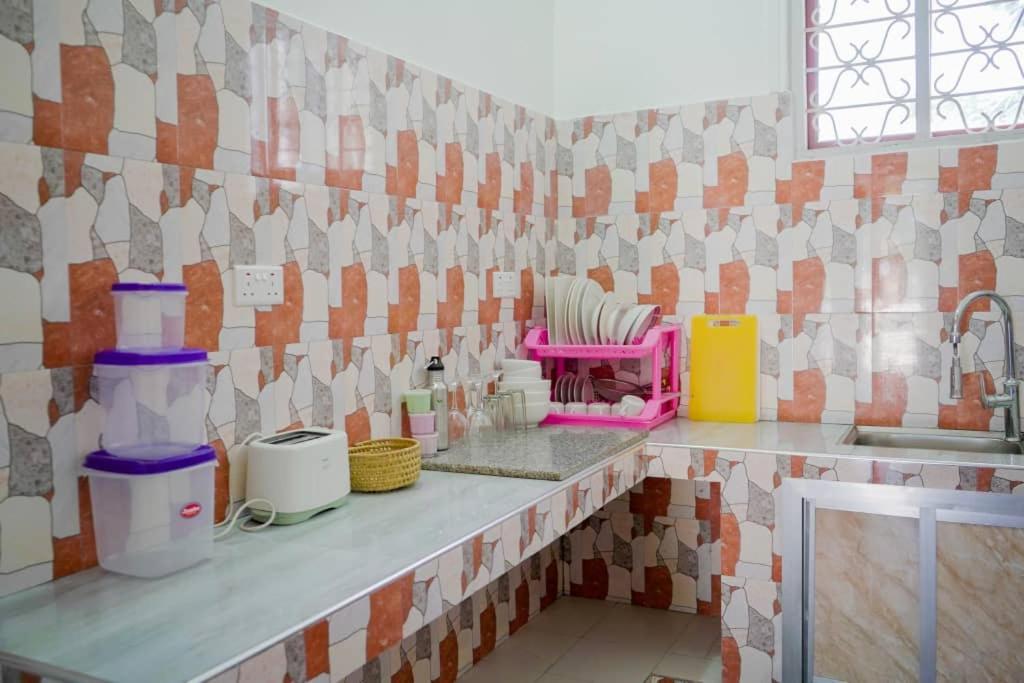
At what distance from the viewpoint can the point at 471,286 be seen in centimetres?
291

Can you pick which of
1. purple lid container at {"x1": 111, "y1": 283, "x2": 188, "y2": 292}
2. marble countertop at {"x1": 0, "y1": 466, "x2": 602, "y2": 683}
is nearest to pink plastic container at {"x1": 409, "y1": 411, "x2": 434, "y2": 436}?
marble countertop at {"x1": 0, "y1": 466, "x2": 602, "y2": 683}

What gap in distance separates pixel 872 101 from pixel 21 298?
9.14 ft

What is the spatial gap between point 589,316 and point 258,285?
4.93ft

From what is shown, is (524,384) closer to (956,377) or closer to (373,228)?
(373,228)

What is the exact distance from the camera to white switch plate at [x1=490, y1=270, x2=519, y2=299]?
3.06m

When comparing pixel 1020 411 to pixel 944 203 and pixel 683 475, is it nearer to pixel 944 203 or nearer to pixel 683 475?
pixel 944 203

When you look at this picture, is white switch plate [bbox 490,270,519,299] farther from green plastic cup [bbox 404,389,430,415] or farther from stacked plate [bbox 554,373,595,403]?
green plastic cup [bbox 404,389,430,415]

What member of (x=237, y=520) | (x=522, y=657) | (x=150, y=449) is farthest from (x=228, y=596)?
(x=522, y=657)

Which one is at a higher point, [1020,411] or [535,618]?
[1020,411]

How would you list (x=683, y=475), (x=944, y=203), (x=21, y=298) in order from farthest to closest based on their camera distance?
(x=944, y=203), (x=683, y=475), (x=21, y=298)

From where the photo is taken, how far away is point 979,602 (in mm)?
2262

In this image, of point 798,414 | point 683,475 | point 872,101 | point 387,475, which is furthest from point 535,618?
point 872,101

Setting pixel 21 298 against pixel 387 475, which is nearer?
pixel 21 298

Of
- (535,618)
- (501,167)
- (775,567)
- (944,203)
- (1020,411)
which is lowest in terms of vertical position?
(535,618)
